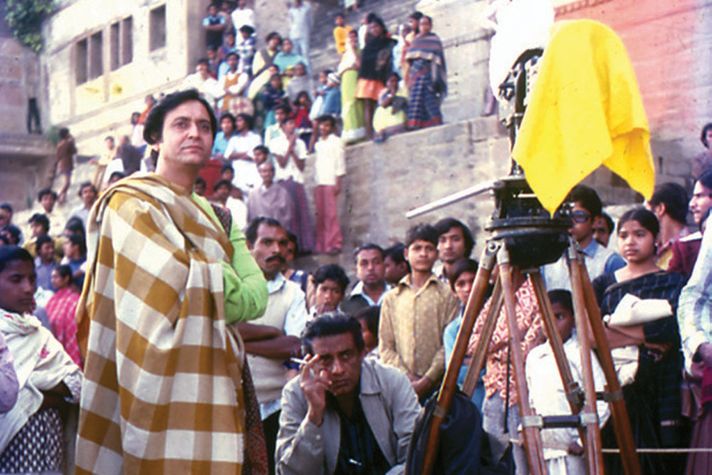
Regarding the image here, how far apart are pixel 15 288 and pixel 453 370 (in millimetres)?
2150

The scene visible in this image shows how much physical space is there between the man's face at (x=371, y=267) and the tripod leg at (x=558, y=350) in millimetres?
3398

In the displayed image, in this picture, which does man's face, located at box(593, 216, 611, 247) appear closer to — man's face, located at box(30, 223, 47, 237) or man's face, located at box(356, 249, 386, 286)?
man's face, located at box(356, 249, 386, 286)

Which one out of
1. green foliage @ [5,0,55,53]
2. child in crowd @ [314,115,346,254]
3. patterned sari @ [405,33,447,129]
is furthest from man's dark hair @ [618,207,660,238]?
green foliage @ [5,0,55,53]

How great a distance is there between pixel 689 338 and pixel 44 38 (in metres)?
21.4

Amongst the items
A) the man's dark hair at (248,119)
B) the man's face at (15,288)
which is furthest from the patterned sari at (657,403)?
the man's dark hair at (248,119)

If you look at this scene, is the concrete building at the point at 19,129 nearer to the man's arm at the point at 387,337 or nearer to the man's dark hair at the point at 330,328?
the man's arm at the point at 387,337

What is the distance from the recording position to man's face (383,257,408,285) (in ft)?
26.8

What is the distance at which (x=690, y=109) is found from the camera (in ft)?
34.9

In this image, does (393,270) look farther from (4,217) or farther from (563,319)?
(4,217)

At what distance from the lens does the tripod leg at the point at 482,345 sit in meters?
4.40

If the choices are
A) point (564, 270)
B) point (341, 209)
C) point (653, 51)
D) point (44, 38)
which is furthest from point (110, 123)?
point (564, 270)

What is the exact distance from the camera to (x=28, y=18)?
2416 centimetres

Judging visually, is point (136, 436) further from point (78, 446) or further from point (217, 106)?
point (217, 106)

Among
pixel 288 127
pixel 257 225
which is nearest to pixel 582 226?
pixel 257 225
